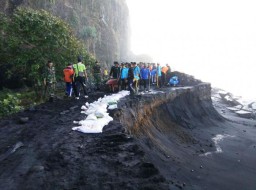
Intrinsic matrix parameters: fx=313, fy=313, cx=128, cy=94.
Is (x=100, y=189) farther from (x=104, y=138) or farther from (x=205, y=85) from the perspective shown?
(x=205, y=85)

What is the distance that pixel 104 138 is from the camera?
9195 millimetres

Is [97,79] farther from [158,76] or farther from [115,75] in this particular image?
[158,76]

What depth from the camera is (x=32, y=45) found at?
19.0m

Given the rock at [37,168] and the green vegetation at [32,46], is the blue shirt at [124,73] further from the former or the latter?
the rock at [37,168]

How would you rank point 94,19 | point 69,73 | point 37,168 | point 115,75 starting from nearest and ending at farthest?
1. point 37,168
2. point 69,73
3. point 115,75
4. point 94,19

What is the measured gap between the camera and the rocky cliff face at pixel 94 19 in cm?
3581

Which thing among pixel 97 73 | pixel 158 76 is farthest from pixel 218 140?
pixel 97 73

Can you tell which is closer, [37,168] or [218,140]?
[37,168]

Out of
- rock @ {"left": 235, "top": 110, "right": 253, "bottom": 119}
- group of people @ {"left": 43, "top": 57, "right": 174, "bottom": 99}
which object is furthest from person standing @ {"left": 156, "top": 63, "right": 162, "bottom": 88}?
rock @ {"left": 235, "top": 110, "right": 253, "bottom": 119}

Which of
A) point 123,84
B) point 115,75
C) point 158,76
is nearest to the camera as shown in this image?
point 123,84

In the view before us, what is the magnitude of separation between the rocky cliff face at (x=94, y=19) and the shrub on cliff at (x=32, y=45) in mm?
9231

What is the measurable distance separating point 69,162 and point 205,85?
26.2m

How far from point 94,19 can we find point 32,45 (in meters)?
35.5

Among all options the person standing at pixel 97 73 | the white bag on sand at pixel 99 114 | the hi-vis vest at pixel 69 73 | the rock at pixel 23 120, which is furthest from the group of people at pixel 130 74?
the rock at pixel 23 120
